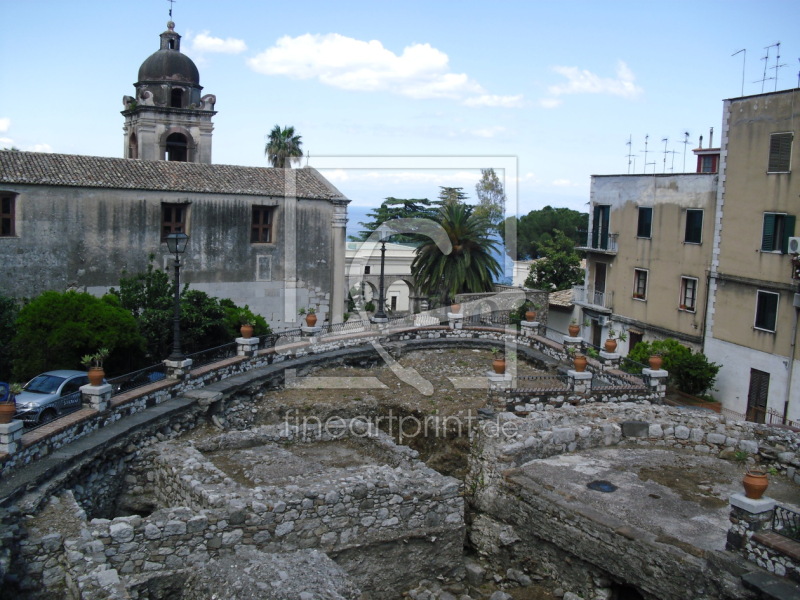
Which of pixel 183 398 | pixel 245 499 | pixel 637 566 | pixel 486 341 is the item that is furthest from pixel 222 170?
pixel 637 566

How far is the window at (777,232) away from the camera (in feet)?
78.1

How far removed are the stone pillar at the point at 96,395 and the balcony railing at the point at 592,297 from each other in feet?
76.7

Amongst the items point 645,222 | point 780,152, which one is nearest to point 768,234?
point 780,152

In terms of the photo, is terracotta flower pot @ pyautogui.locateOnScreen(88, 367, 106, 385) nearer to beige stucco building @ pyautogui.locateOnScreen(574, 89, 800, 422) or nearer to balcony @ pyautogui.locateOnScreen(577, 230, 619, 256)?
beige stucco building @ pyautogui.locateOnScreen(574, 89, 800, 422)

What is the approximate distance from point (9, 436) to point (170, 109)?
2721 centimetres

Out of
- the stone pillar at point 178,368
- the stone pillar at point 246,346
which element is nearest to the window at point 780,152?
the stone pillar at point 246,346

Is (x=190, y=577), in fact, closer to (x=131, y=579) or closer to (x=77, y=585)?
(x=131, y=579)

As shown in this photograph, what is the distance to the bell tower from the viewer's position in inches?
1414

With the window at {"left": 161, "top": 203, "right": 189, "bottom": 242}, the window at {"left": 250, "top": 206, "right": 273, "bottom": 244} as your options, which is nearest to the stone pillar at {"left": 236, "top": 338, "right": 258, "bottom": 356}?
the window at {"left": 161, "top": 203, "right": 189, "bottom": 242}

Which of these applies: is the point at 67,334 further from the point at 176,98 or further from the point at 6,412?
the point at 176,98

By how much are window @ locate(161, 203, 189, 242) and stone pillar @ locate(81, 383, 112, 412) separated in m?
15.5

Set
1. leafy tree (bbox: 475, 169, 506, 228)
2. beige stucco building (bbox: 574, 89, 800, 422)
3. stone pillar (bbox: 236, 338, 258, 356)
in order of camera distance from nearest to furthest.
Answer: stone pillar (bbox: 236, 338, 258, 356) → beige stucco building (bbox: 574, 89, 800, 422) → leafy tree (bbox: 475, 169, 506, 228)

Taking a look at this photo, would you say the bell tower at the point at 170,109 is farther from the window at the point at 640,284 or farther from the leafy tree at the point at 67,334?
the window at the point at 640,284

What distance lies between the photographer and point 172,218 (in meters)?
29.4
